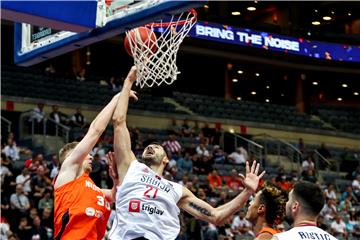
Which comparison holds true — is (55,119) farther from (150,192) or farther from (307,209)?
(307,209)

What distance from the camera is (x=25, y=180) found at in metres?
15.3

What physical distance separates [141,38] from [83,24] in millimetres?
1266

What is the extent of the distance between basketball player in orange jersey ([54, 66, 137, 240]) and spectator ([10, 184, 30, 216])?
27.6 feet

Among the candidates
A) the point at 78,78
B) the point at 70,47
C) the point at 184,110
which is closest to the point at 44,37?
the point at 70,47

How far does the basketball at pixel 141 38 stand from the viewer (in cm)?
710

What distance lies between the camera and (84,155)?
6.23 metres

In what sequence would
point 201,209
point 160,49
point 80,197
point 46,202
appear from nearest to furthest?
point 201,209
point 80,197
point 160,49
point 46,202

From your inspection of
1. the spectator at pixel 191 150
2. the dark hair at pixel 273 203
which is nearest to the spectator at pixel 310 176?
the spectator at pixel 191 150

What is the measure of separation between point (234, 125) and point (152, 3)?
2084cm

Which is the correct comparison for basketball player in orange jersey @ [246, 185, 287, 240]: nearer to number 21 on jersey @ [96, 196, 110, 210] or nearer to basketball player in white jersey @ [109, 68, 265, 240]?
basketball player in white jersey @ [109, 68, 265, 240]

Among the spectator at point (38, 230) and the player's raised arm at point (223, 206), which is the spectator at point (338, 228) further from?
the player's raised arm at point (223, 206)

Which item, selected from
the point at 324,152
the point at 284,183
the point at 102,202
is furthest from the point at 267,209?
the point at 324,152

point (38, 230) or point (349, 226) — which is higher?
point (38, 230)

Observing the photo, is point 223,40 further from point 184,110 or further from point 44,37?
point 44,37
